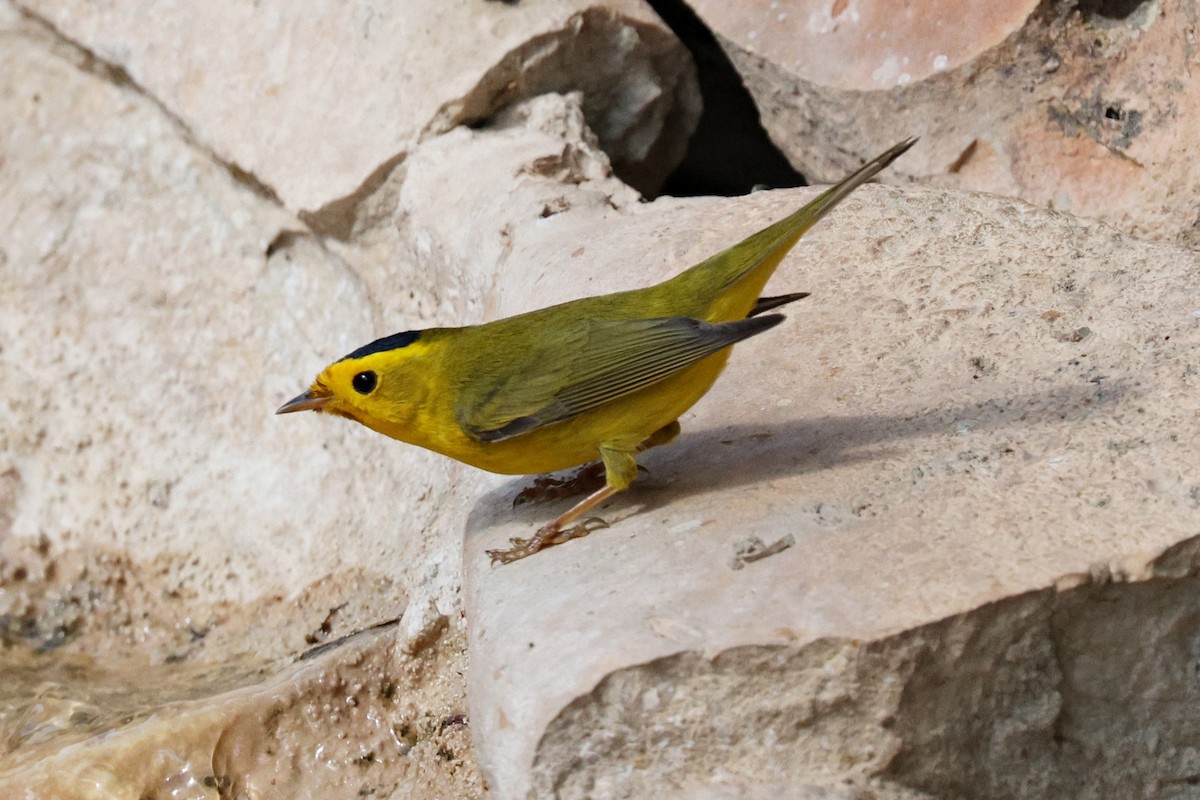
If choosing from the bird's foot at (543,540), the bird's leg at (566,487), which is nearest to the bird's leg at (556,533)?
the bird's foot at (543,540)

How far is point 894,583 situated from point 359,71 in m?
3.83

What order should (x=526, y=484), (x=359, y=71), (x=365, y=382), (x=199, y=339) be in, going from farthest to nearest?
1. (x=199, y=339)
2. (x=359, y=71)
3. (x=526, y=484)
4. (x=365, y=382)

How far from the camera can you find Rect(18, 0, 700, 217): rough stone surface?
541 cm

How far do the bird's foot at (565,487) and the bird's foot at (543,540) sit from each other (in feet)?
1.16

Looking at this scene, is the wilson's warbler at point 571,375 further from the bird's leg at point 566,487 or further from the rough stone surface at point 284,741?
the rough stone surface at point 284,741

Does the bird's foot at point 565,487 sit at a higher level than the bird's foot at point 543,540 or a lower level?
higher

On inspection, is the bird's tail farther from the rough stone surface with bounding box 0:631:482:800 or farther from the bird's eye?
the rough stone surface with bounding box 0:631:482:800

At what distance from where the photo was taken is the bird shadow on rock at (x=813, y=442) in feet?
10.8

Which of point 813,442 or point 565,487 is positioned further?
point 565,487

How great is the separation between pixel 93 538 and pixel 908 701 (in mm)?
4021

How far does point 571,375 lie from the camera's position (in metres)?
3.47

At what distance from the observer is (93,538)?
17.9 ft

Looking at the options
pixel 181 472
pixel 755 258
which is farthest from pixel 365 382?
pixel 181 472

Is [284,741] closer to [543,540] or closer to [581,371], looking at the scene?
[543,540]
